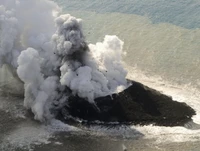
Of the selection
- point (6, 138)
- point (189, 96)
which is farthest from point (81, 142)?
point (189, 96)

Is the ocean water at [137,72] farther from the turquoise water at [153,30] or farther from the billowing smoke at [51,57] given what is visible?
the billowing smoke at [51,57]

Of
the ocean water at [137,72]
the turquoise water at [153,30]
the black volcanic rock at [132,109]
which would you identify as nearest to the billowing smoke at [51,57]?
the black volcanic rock at [132,109]

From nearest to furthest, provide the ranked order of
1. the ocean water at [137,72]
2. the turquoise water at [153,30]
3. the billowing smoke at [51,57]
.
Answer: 1. the ocean water at [137,72]
2. the billowing smoke at [51,57]
3. the turquoise water at [153,30]

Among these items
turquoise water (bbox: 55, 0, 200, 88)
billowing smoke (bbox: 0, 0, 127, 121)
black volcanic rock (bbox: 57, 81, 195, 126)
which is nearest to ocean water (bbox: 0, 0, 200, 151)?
turquoise water (bbox: 55, 0, 200, 88)

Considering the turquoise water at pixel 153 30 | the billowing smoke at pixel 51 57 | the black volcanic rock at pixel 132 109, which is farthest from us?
the turquoise water at pixel 153 30

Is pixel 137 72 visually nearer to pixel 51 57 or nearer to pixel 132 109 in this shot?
pixel 132 109

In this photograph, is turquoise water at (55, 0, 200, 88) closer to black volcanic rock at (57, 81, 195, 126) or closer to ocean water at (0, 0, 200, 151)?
ocean water at (0, 0, 200, 151)

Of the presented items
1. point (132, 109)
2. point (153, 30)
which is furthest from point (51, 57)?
point (153, 30)
